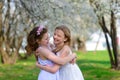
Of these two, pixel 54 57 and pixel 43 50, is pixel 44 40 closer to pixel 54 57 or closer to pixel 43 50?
pixel 43 50

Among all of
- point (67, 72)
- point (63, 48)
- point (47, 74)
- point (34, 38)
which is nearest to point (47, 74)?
point (47, 74)

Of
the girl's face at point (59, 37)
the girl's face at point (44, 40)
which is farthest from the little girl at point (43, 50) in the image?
the girl's face at point (59, 37)

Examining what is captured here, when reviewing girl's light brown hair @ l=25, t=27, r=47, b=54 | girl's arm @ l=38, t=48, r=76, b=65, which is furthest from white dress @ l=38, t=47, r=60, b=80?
girl's light brown hair @ l=25, t=27, r=47, b=54

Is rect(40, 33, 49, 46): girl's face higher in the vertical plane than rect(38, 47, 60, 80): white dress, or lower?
higher

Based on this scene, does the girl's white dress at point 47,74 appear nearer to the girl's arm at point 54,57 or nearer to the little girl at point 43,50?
the little girl at point 43,50

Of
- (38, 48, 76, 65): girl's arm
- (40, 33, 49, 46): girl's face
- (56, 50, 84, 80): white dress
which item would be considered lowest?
(56, 50, 84, 80): white dress

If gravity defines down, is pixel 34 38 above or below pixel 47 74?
above

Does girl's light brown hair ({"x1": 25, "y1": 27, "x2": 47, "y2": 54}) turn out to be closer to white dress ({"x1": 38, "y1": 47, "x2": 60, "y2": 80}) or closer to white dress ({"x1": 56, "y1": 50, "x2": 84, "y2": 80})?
white dress ({"x1": 38, "y1": 47, "x2": 60, "y2": 80})

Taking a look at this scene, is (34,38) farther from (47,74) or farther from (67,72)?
(67,72)

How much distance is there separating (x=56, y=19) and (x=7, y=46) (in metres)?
8.70

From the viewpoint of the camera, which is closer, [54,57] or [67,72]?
[54,57]

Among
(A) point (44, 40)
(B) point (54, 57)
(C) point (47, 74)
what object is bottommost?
(C) point (47, 74)

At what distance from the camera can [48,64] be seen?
5.29 m

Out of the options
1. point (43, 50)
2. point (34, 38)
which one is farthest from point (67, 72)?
point (34, 38)
